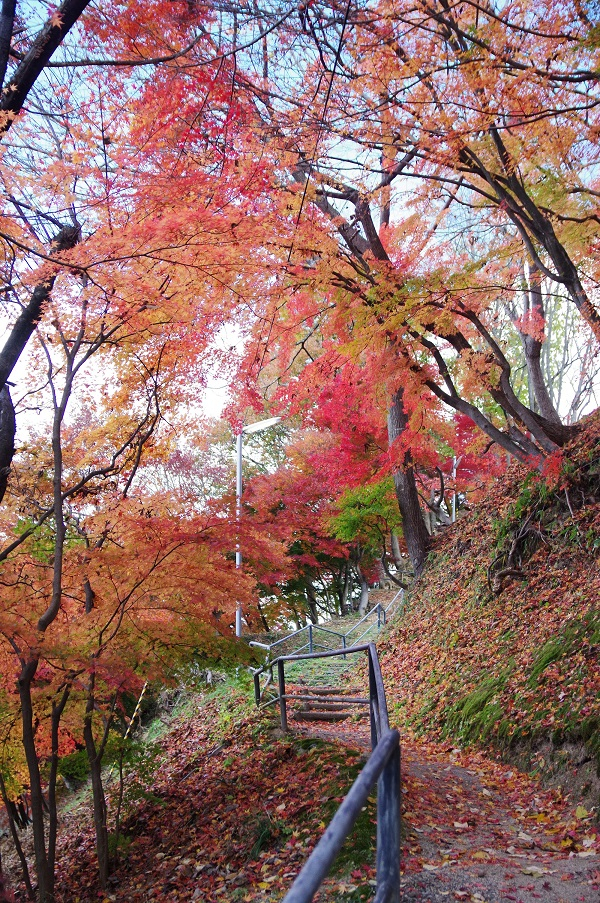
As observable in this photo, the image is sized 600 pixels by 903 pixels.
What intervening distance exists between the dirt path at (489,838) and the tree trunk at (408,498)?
305 inches

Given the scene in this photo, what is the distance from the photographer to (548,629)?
26.0 ft

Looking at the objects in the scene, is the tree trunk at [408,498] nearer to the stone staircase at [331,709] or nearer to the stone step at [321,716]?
the stone staircase at [331,709]

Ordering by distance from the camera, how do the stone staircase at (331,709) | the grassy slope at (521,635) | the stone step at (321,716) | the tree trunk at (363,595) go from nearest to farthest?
the grassy slope at (521,635) → the stone staircase at (331,709) → the stone step at (321,716) → the tree trunk at (363,595)

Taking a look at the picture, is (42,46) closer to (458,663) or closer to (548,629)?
(548,629)

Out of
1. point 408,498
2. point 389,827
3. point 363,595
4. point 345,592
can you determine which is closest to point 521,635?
point 408,498

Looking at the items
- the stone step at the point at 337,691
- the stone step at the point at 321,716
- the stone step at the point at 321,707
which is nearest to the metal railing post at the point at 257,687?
the stone step at the point at 321,716

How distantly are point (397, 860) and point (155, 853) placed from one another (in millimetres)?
5902

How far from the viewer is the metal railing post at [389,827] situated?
1.93 metres

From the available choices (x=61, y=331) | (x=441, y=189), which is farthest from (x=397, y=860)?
(x=441, y=189)

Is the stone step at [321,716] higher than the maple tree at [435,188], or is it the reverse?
the maple tree at [435,188]

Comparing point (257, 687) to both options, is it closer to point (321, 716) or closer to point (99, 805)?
point (321, 716)

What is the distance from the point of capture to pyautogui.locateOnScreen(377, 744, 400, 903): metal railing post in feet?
6.34

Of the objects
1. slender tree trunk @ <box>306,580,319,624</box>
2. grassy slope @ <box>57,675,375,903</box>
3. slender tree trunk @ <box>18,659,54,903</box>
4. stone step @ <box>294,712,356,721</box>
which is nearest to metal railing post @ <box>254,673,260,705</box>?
grassy slope @ <box>57,675,375,903</box>

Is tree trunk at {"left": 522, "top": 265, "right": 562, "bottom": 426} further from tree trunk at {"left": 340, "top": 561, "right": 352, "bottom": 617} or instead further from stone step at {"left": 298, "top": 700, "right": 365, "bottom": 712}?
tree trunk at {"left": 340, "top": 561, "right": 352, "bottom": 617}
